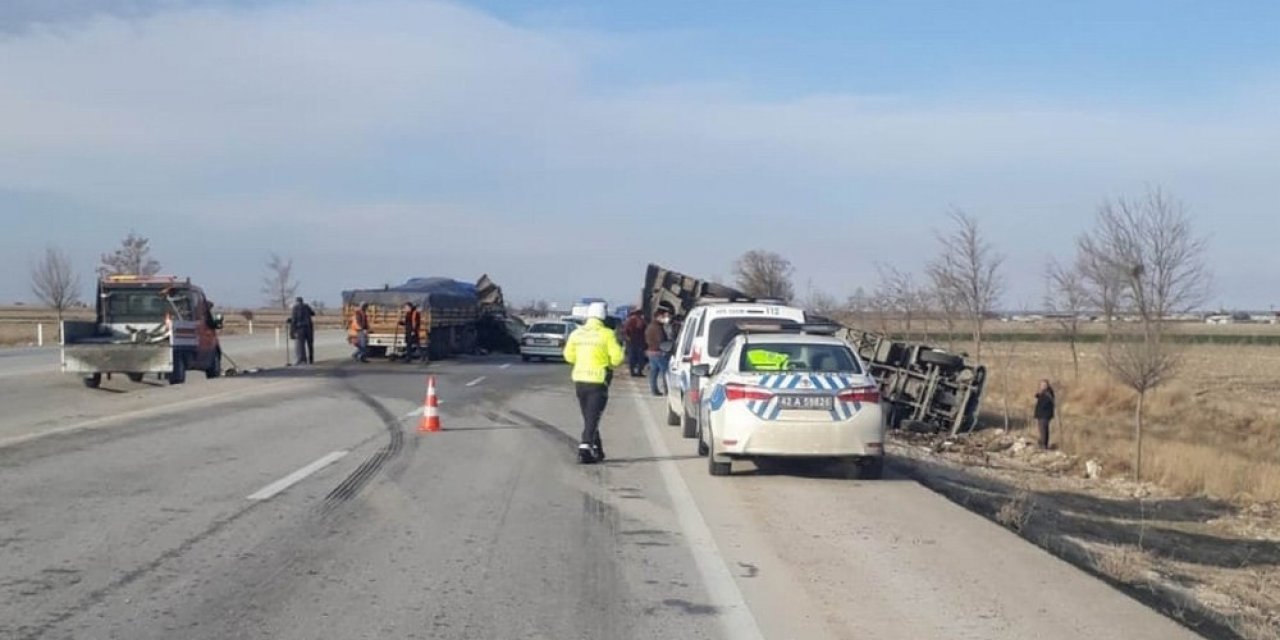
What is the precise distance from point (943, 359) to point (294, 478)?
17.7 m

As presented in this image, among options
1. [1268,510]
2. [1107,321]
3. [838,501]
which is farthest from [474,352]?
[838,501]

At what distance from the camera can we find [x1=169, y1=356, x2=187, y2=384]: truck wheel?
29.2 metres

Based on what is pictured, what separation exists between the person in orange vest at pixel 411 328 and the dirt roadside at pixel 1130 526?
1851 centimetres

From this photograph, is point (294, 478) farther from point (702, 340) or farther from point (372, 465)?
point (702, 340)

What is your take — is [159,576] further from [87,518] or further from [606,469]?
[606,469]

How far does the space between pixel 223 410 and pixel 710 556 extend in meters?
14.4

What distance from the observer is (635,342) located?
3544 cm

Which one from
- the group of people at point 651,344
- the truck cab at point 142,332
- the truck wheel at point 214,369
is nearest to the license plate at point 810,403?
the group of people at point 651,344

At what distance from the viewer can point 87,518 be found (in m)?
10.8

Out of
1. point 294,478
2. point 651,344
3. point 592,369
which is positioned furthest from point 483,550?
point 651,344

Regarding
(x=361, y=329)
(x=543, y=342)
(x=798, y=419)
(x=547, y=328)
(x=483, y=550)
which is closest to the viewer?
(x=483, y=550)

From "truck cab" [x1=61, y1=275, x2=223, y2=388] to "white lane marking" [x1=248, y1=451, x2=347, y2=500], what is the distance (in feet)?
46.8

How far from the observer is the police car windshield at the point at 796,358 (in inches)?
A: 575

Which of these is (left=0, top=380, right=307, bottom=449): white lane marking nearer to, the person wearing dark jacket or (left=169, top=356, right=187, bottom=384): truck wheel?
(left=169, top=356, right=187, bottom=384): truck wheel
